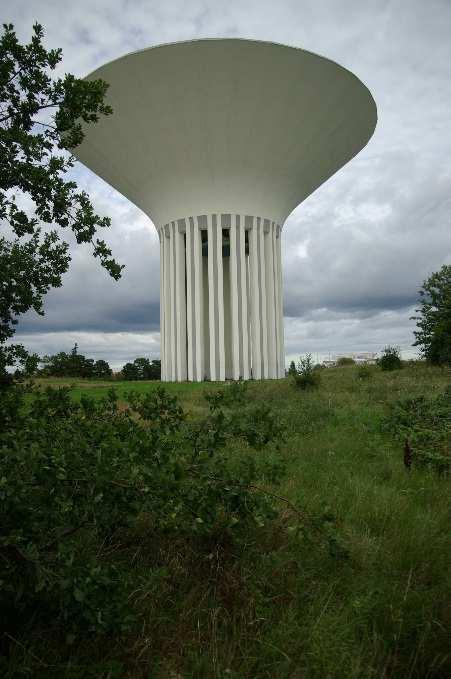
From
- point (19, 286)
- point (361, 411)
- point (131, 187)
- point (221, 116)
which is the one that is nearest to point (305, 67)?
point (221, 116)

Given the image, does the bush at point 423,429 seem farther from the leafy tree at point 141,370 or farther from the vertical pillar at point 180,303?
the leafy tree at point 141,370

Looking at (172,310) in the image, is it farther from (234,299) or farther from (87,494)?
(87,494)

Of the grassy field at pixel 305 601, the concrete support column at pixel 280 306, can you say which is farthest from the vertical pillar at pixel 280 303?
the grassy field at pixel 305 601

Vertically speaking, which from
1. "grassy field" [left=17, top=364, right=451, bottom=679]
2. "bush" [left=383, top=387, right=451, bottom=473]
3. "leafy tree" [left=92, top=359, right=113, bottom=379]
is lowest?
"grassy field" [left=17, top=364, right=451, bottom=679]

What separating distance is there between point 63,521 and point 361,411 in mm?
6953

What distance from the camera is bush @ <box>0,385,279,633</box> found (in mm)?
1627

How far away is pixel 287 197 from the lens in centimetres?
2162

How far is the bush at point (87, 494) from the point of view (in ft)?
5.34

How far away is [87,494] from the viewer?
1.89 meters

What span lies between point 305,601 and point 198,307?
61.8 ft

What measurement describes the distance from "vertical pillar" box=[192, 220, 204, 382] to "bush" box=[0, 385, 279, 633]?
1817 cm

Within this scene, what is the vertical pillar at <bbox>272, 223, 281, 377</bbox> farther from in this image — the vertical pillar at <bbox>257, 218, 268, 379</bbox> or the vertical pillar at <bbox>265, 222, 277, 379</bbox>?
the vertical pillar at <bbox>257, 218, 268, 379</bbox>

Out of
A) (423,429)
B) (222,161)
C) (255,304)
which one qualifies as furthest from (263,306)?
(423,429)

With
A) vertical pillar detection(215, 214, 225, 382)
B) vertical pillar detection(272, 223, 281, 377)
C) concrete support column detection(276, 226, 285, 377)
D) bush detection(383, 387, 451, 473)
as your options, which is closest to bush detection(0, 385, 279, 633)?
bush detection(383, 387, 451, 473)
